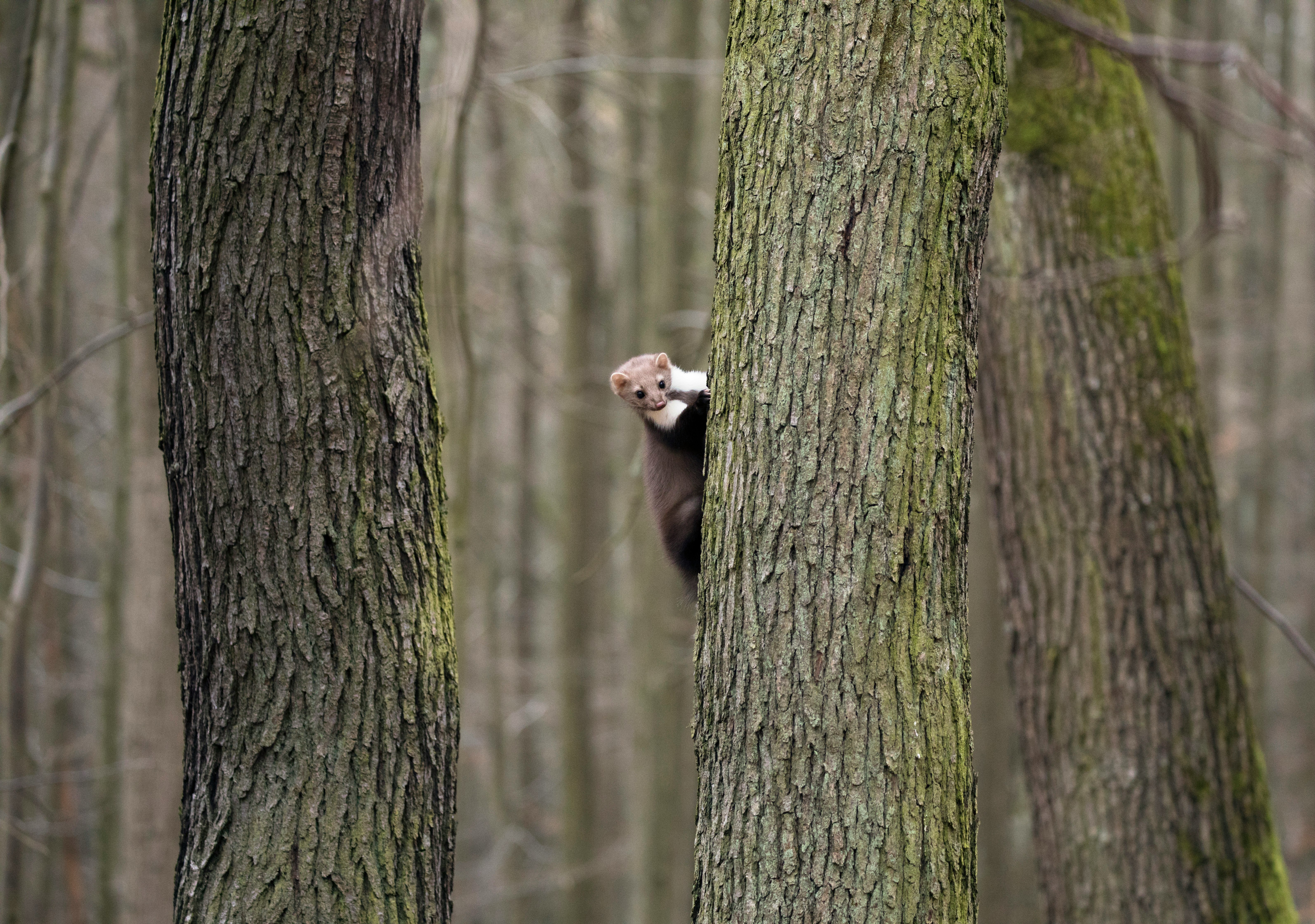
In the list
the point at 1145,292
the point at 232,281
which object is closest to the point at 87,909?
the point at 232,281

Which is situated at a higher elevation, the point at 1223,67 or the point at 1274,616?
the point at 1223,67

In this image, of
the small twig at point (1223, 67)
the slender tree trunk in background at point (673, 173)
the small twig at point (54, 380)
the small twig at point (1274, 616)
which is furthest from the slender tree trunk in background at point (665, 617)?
the small twig at point (1223, 67)

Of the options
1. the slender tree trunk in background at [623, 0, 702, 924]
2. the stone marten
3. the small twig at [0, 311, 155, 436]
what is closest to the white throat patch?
the stone marten

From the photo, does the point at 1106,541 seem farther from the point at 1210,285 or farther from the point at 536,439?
the point at 536,439

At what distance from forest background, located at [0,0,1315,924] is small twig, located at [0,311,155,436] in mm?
230

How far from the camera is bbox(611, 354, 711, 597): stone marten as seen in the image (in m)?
4.66

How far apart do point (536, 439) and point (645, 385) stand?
11.9m

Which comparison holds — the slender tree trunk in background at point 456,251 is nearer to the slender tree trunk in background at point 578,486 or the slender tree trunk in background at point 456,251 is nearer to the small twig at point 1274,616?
the small twig at point 1274,616

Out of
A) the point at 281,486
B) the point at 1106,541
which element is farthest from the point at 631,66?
the point at 281,486

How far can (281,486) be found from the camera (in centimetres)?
284

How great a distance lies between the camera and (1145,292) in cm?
459

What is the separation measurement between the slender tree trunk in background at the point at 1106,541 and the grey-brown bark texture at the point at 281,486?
9.21 feet

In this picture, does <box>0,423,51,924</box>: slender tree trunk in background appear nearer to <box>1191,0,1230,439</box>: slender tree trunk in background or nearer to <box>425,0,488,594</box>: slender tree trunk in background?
<box>425,0,488,594</box>: slender tree trunk in background

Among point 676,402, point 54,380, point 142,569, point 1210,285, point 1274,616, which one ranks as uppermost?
point 1210,285
